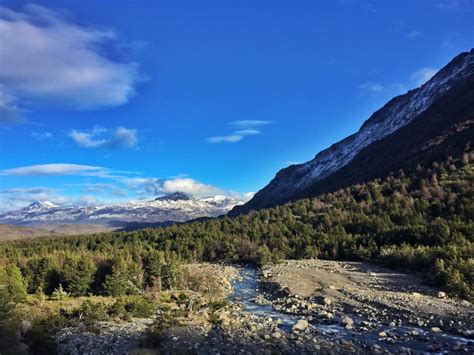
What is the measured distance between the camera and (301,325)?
2653 centimetres

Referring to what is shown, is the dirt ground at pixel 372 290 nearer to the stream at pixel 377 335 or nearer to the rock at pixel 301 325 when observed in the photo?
the stream at pixel 377 335

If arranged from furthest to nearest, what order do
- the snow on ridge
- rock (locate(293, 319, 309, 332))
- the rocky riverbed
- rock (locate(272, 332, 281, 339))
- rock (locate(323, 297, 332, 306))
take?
the snow on ridge → rock (locate(323, 297, 332, 306)) → rock (locate(293, 319, 309, 332)) → rock (locate(272, 332, 281, 339)) → the rocky riverbed

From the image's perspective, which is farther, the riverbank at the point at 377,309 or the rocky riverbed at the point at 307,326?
the riverbank at the point at 377,309

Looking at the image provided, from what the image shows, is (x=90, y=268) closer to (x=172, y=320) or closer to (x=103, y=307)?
(x=103, y=307)

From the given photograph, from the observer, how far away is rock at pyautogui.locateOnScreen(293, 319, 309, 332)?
2602 cm

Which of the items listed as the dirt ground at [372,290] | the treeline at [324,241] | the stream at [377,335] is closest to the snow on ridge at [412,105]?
the treeline at [324,241]

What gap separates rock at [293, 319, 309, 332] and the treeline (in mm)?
16413

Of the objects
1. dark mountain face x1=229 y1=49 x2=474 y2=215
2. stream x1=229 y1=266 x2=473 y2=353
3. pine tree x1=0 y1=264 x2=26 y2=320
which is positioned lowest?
stream x1=229 y1=266 x2=473 y2=353

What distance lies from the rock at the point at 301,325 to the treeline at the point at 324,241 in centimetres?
1641

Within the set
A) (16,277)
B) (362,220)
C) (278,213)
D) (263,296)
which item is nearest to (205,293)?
(263,296)

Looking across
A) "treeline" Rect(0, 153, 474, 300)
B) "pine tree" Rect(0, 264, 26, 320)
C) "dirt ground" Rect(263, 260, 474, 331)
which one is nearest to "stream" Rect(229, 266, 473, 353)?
"dirt ground" Rect(263, 260, 474, 331)

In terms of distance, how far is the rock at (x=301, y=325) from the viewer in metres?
26.0

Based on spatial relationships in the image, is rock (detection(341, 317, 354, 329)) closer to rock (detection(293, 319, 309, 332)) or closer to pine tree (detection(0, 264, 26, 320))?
rock (detection(293, 319, 309, 332))

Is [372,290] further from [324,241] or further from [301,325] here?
[324,241]
